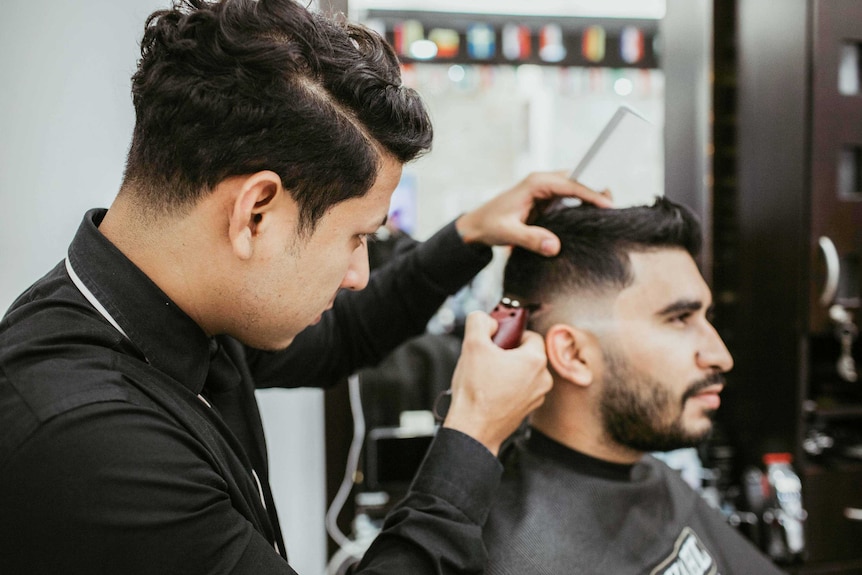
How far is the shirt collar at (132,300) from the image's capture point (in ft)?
3.09

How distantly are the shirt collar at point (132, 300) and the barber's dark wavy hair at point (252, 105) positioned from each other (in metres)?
0.10

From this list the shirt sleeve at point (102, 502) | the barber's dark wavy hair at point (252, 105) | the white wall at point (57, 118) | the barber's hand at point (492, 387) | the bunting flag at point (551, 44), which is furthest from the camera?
the bunting flag at point (551, 44)

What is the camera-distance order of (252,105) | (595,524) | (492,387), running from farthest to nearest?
(595,524) < (492,387) < (252,105)

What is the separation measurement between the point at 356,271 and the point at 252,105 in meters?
0.36

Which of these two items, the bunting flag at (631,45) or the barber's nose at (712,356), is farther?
the bunting flag at (631,45)

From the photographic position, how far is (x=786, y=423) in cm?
222

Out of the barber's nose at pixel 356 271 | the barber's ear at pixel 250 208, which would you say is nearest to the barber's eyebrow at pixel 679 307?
the barber's nose at pixel 356 271

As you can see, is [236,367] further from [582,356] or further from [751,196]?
[751,196]

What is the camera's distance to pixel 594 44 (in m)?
2.98

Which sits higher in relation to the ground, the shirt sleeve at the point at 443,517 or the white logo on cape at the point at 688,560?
the shirt sleeve at the point at 443,517

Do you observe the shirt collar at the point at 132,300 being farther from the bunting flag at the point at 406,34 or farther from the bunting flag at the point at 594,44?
the bunting flag at the point at 594,44

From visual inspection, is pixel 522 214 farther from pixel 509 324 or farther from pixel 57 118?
pixel 57 118

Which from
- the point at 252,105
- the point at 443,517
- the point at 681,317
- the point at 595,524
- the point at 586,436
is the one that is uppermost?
the point at 252,105

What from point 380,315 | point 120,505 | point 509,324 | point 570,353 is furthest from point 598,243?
point 120,505
